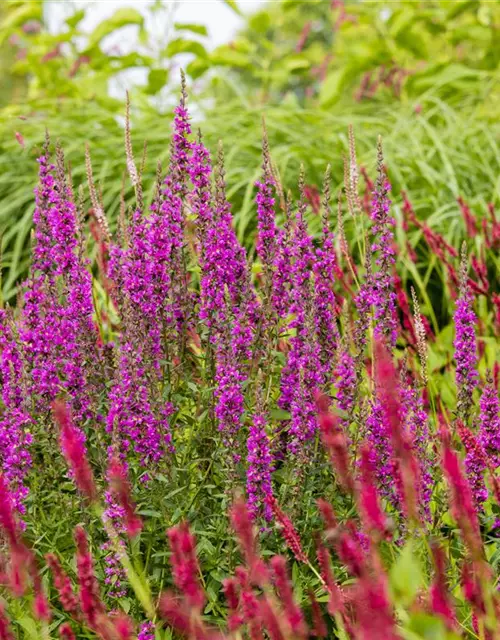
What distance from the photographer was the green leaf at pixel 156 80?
920cm

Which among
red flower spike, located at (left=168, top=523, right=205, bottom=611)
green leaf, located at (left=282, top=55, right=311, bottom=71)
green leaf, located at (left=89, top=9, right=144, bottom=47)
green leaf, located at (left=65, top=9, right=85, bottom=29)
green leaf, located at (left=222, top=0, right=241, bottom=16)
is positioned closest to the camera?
red flower spike, located at (left=168, top=523, right=205, bottom=611)

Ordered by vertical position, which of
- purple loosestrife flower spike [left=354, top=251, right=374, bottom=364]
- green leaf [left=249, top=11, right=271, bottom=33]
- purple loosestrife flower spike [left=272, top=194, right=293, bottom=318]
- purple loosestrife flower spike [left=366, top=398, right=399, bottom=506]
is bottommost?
purple loosestrife flower spike [left=366, top=398, right=399, bottom=506]

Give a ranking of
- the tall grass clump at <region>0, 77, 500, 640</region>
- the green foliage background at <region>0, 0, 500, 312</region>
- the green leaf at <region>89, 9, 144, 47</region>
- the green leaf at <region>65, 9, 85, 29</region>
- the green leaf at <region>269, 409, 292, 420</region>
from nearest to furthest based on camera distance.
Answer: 1. the tall grass clump at <region>0, 77, 500, 640</region>
2. the green leaf at <region>269, 409, 292, 420</region>
3. the green foliage background at <region>0, 0, 500, 312</region>
4. the green leaf at <region>89, 9, 144, 47</region>
5. the green leaf at <region>65, 9, 85, 29</region>

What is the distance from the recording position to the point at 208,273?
3160 millimetres

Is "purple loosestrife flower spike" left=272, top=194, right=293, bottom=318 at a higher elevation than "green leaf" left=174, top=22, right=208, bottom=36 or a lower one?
lower

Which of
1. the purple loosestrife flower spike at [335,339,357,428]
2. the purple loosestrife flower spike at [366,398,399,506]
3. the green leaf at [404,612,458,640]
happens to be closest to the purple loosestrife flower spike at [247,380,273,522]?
the purple loosestrife flower spike at [366,398,399,506]

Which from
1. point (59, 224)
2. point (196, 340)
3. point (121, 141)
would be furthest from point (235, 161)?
point (59, 224)

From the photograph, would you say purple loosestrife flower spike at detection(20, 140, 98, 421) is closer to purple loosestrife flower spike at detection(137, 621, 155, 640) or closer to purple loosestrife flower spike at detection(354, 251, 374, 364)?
purple loosestrife flower spike at detection(137, 621, 155, 640)

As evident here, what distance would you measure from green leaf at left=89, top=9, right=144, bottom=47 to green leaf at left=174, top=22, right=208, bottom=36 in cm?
38

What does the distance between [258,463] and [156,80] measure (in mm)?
7300

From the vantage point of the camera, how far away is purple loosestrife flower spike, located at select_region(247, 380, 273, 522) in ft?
8.70

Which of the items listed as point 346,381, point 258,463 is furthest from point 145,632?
point 346,381

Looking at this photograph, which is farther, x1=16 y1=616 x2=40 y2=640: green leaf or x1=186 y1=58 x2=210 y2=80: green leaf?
x1=186 y1=58 x2=210 y2=80: green leaf

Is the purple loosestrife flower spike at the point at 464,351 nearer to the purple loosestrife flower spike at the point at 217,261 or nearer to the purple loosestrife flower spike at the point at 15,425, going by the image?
the purple loosestrife flower spike at the point at 217,261
